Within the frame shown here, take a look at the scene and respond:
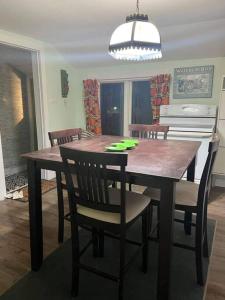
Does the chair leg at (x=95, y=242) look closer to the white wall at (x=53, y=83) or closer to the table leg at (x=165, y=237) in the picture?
the table leg at (x=165, y=237)

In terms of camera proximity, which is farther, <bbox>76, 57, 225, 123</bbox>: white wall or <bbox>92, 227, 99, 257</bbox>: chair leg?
<bbox>76, 57, 225, 123</bbox>: white wall

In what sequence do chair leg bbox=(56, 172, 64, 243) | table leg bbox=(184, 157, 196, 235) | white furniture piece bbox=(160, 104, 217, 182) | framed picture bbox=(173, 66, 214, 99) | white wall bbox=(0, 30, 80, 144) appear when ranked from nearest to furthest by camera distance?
chair leg bbox=(56, 172, 64, 243) < table leg bbox=(184, 157, 196, 235) < white wall bbox=(0, 30, 80, 144) < white furniture piece bbox=(160, 104, 217, 182) < framed picture bbox=(173, 66, 214, 99)

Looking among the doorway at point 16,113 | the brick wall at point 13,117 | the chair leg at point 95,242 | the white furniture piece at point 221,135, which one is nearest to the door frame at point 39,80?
the doorway at point 16,113

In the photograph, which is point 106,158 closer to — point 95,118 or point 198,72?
point 198,72

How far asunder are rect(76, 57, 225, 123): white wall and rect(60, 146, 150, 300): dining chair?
8.45ft

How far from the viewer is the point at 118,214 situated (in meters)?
1.41

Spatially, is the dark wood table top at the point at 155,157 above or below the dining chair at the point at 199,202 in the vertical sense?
A: above

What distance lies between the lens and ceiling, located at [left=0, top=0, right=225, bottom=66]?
2.25m

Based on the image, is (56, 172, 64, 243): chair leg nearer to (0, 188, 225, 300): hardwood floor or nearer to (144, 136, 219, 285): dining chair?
(0, 188, 225, 300): hardwood floor

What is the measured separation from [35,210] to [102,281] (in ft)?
2.31

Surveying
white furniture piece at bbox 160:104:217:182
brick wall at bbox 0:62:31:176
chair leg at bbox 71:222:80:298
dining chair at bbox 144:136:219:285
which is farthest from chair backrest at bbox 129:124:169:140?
brick wall at bbox 0:62:31:176

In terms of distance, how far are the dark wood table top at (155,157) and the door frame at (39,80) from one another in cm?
163

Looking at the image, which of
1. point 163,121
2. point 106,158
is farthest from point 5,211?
point 163,121

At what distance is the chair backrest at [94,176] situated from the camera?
1232 mm
